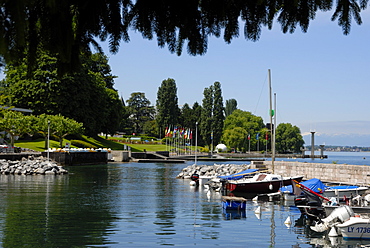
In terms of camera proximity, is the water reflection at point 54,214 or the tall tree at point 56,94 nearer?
the water reflection at point 54,214

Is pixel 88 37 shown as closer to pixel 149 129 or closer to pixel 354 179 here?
pixel 354 179

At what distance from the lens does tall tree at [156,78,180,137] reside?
497 feet

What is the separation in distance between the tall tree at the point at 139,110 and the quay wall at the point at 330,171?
13993 centimetres

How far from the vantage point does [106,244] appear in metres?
18.3

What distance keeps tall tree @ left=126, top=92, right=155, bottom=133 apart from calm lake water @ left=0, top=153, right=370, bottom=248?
14769cm

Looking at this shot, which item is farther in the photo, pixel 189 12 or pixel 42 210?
pixel 42 210

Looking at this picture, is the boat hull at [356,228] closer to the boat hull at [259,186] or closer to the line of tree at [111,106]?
the boat hull at [259,186]

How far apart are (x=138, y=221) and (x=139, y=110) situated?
16550 cm

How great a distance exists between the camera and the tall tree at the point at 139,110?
186375mm

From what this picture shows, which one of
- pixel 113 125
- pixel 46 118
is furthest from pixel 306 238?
pixel 113 125

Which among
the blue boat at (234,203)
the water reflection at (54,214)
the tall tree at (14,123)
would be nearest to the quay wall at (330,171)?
the blue boat at (234,203)

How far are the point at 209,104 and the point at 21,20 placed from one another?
13843 cm

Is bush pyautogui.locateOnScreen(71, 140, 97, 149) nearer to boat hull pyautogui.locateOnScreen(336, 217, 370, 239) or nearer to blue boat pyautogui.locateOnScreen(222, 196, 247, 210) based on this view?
blue boat pyautogui.locateOnScreen(222, 196, 247, 210)

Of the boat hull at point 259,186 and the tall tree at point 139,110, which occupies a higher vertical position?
the tall tree at point 139,110
